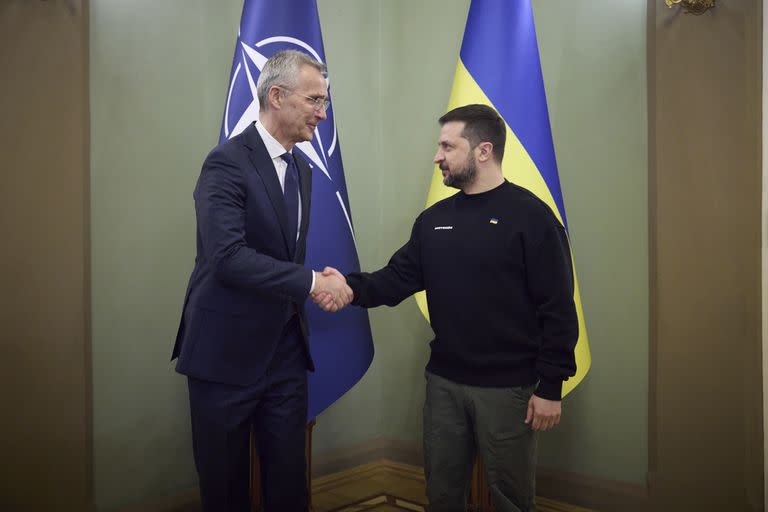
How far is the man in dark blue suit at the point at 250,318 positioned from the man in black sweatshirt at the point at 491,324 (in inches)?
8.5

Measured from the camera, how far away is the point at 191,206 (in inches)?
102

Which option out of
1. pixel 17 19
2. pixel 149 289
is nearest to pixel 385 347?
pixel 149 289

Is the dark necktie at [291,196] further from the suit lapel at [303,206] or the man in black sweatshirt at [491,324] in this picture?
the man in black sweatshirt at [491,324]

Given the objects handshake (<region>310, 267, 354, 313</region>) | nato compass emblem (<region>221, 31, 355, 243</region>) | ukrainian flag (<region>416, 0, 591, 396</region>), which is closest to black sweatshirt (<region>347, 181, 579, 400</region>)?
handshake (<region>310, 267, 354, 313</region>)

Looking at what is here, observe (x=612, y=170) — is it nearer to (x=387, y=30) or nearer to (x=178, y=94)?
(x=387, y=30)

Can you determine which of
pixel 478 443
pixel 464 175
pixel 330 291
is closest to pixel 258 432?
pixel 330 291

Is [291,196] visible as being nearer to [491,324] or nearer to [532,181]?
[491,324]

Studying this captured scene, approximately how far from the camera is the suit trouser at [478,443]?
1768mm

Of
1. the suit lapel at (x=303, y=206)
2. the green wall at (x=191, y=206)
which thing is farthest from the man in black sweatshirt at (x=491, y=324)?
the green wall at (x=191, y=206)

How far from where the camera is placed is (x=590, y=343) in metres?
2.75

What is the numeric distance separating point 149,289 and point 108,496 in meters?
0.80

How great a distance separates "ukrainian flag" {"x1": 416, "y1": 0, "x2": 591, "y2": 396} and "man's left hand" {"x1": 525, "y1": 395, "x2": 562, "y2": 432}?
2.13 feet

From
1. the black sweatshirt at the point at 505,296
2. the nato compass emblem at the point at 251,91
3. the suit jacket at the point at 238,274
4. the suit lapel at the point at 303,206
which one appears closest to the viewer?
the suit jacket at the point at 238,274

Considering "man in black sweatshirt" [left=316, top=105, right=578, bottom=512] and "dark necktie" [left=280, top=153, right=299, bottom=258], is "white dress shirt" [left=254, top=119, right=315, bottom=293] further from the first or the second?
"man in black sweatshirt" [left=316, top=105, right=578, bottom=512]
